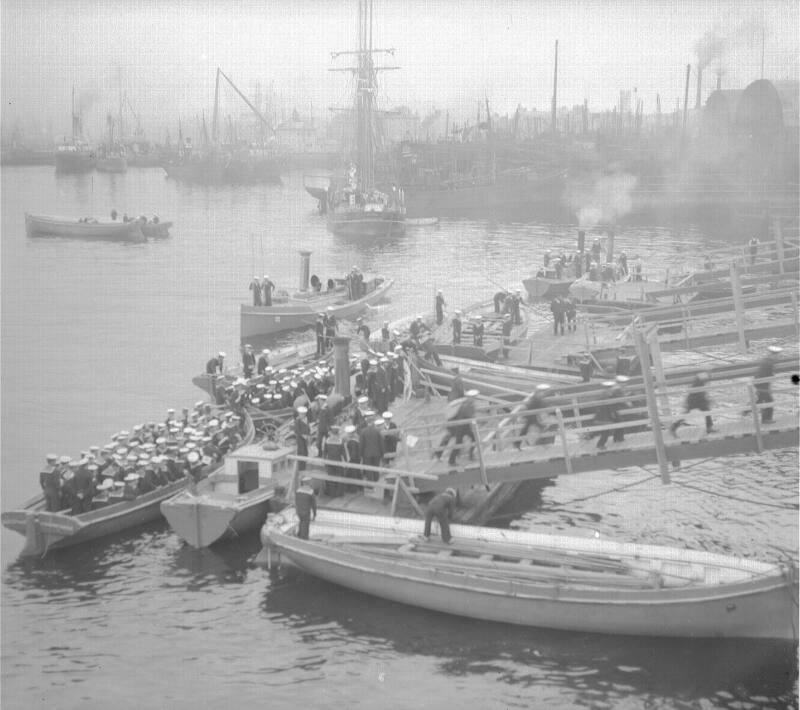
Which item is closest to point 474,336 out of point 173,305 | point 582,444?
point 582,444

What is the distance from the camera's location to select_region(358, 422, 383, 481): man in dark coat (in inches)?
804

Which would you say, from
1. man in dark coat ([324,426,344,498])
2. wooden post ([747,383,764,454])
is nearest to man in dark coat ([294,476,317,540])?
man in dark coat ([324,426,344,498])

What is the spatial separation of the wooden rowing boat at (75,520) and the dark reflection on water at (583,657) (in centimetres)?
448

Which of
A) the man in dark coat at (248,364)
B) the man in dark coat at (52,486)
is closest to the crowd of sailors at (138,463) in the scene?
the man in dark coat at (52,486)

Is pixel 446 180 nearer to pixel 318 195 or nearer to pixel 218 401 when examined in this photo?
pixel 318 195

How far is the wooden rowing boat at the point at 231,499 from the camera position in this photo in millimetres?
20734

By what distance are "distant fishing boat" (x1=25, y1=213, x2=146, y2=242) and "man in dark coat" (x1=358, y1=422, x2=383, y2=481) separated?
6092 centimetres

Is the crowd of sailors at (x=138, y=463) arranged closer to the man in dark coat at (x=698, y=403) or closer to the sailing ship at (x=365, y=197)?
the man in dark coat at (x=698, y=403)

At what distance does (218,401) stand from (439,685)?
46.6ft

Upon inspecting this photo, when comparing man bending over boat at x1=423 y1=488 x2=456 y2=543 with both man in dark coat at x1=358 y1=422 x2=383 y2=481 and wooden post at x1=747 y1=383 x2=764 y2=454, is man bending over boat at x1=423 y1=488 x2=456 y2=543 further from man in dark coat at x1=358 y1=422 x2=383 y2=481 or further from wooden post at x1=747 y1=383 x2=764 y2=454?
wooden post at x1=747 y1=383 x2=764 y2=454

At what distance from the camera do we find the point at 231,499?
21234 millimetres

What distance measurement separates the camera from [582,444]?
19.4 metres

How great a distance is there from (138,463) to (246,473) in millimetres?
2472

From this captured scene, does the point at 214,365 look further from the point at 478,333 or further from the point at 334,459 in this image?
the point at 334,459
